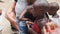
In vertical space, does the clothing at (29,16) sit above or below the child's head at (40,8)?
below

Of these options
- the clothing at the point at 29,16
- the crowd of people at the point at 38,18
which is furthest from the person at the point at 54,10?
the clothing at the point at 29,16

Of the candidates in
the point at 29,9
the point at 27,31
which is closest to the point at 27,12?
the point at 29,9

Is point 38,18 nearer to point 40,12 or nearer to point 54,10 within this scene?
point 40,12

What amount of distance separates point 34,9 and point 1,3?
1.99 meters

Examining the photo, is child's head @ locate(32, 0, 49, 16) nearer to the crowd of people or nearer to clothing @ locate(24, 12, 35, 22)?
the crowd of people

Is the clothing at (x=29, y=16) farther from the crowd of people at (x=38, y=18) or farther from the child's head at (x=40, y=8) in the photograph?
the child's head at (x=40, y=8)

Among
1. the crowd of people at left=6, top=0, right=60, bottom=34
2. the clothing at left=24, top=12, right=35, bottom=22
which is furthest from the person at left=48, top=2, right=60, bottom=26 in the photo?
the clothing at left=24, top=12, right=35, bottom=22

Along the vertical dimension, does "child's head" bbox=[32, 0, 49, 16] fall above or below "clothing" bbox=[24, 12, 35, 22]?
above

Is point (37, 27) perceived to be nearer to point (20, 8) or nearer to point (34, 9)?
point (34, 9)

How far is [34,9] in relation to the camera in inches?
41.9

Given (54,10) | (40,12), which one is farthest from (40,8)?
(54,10)

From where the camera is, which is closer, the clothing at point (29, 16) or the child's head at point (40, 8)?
the child's head at point (40, 8)

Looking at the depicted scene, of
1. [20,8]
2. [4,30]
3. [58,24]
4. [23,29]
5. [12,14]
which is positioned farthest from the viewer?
[4,30]

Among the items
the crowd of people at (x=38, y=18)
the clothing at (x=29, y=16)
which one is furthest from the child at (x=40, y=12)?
the clothing at (x=29, y=16)
